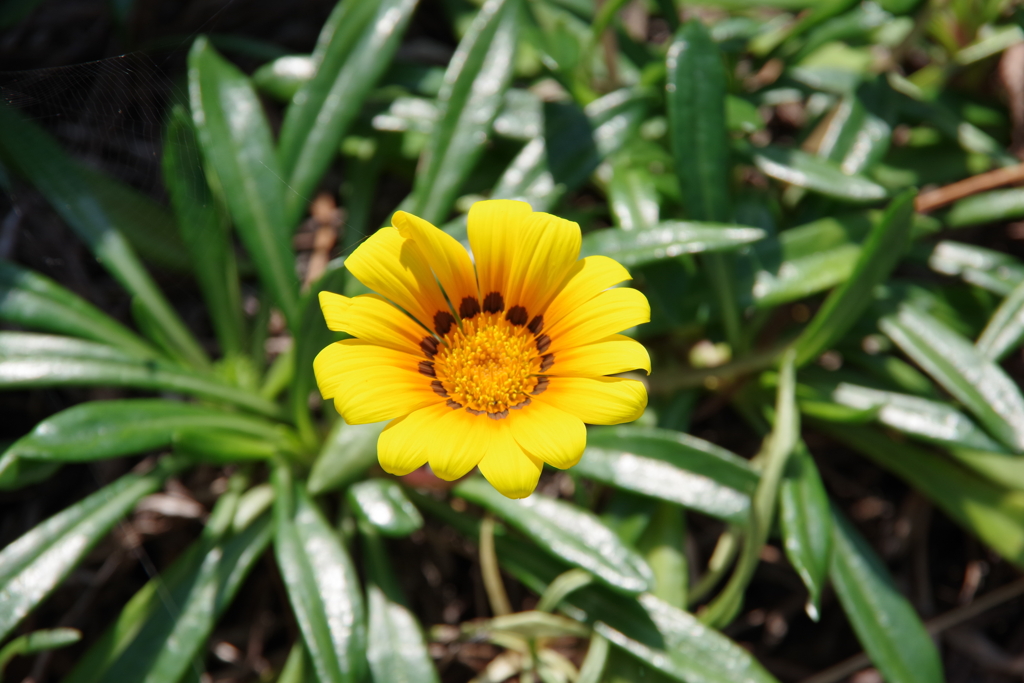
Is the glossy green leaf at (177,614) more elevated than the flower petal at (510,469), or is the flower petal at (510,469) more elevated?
the flower petal at (510,469)

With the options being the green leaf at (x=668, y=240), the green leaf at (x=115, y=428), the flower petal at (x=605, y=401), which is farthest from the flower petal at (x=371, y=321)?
the green leaf at (x=115, y=428)

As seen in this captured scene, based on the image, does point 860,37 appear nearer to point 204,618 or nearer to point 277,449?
point 277,449

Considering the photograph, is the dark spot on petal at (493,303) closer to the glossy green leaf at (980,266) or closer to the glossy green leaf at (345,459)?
the glossy green leaf at (345,459)

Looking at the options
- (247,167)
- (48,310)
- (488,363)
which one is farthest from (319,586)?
(247,167)

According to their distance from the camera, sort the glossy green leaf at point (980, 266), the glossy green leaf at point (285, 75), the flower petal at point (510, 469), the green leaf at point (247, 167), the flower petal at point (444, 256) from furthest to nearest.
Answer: the glossy green leaf at point (285, 75) → the glossy green leaf at point (980, 266) → the green leaf at point (247, 167) → the flower petal at point (444, 256) → the flower petal at point (510, 469)

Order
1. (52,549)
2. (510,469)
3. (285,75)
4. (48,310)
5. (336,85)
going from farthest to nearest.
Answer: (285,75)
(336,85)
(48,310)
(52,549)
(510,469)

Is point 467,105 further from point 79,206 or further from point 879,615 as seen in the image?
point 879,615

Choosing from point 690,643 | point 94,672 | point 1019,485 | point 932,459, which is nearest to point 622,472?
point 690,643
